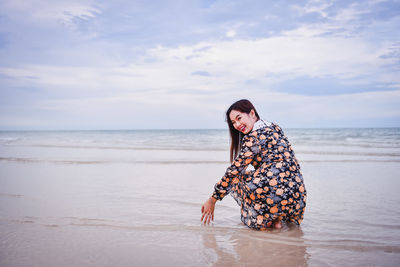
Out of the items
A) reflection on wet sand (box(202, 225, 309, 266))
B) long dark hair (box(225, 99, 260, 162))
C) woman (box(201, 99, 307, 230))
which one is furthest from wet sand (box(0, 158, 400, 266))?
long dark hair (box(225, 99, 260, 162))

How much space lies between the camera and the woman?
2.72 m

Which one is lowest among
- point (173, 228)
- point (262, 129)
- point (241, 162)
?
point (173, 228)

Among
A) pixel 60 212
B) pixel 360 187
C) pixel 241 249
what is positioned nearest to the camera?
pixel 241 249

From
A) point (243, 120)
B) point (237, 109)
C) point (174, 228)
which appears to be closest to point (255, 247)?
point (174, 228)

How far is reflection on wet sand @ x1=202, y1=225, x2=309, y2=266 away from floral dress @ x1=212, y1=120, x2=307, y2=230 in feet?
0.63

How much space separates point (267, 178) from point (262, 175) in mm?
58

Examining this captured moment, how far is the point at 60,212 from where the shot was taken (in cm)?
366

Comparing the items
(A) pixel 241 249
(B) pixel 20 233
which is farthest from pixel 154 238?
(B) pixel 20 233

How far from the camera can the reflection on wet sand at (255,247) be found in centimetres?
233

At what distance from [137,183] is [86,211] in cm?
197

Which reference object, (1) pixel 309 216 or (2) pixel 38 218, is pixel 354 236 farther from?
(2) pixel 38 218

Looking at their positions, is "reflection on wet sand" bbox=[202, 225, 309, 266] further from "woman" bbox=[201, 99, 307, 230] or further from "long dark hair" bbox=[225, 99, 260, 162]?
"long dark hair" bbox=[225, 99, 260, 162]

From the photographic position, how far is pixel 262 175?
2766 millimetres

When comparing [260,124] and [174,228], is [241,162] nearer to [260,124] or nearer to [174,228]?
[260,124]
